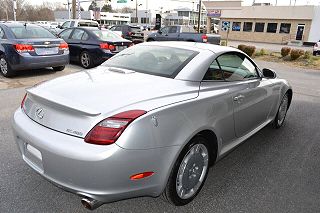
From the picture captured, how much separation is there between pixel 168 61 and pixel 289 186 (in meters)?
1.95

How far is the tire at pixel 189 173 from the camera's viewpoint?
2.54 meters

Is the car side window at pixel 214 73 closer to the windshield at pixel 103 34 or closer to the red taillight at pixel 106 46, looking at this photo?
the red taillight at pixel 106 46

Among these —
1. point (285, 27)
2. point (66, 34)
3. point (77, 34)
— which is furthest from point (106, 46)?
point (285, 27)

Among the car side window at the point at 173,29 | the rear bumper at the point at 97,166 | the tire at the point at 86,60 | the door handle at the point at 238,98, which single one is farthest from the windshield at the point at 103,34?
the car side window at the point at 173,29

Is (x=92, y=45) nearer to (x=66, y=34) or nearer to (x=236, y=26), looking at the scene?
(x=66, y=34)

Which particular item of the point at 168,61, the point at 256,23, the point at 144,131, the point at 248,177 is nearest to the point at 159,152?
the point at 144,131

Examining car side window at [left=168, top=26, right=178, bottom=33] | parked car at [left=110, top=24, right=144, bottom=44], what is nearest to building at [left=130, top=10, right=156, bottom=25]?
parked car at [left=110, top=24, right=144, bottom=44]

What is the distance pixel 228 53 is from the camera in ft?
11.6

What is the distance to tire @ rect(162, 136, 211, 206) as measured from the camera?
2539 mm

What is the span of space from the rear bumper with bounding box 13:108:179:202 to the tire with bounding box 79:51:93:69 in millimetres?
7907

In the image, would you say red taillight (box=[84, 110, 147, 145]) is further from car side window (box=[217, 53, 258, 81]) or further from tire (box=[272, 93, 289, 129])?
tire (box=[272, 93, 289, 129])

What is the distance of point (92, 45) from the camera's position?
987cm

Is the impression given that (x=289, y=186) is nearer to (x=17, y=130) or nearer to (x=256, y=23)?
(x=17, y=130)

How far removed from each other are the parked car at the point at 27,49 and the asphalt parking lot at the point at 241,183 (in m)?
3.21
